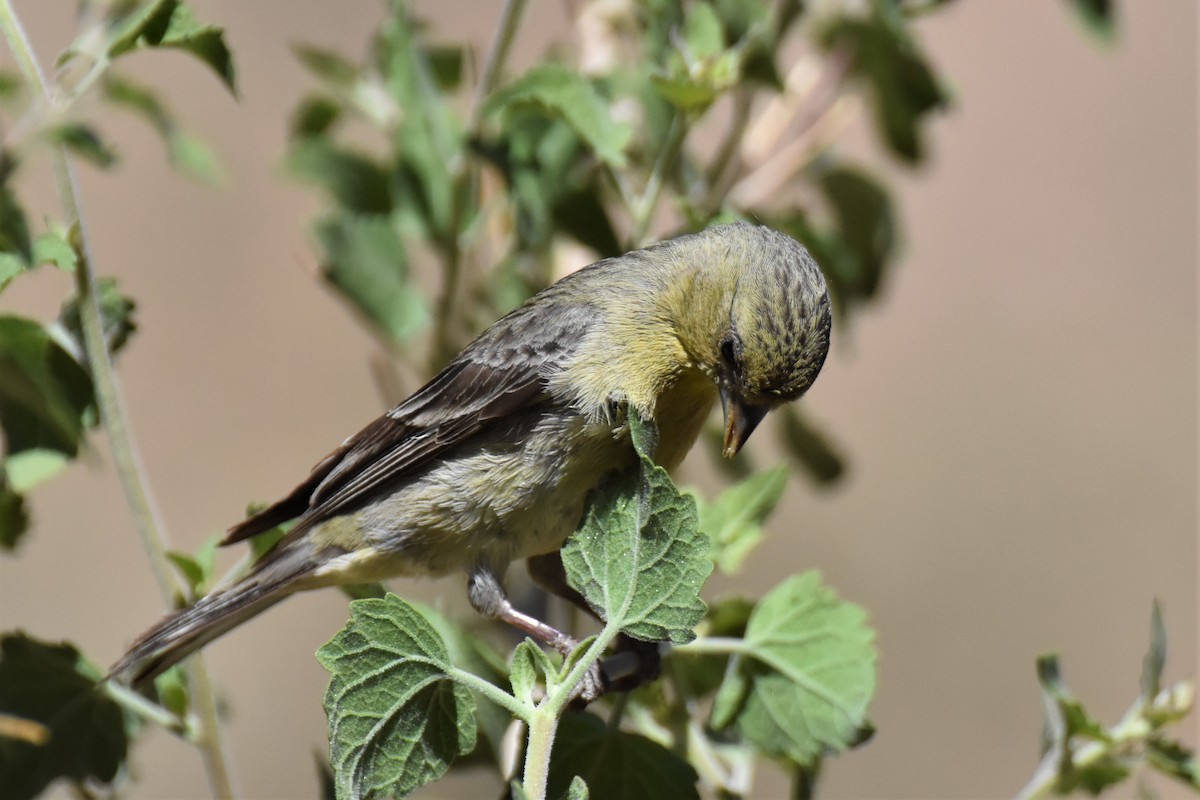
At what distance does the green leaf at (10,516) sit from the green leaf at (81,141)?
592mm

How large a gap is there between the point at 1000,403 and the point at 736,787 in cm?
647

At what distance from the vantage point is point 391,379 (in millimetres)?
3256

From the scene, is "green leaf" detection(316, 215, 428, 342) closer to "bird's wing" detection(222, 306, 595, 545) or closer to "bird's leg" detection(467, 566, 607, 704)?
"bird's wing" detection(222, 306, 595, 545)

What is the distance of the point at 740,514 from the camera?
2514 millimetres

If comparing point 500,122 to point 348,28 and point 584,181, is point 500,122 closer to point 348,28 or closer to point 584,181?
point 584,181

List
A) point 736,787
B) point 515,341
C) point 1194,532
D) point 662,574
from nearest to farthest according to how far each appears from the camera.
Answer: point 662,574 → point 736,787 → point 515,341 → point 1194,532

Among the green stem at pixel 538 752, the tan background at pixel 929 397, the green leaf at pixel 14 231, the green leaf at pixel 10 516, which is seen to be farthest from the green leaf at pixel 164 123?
the tan background at pixel 929 397

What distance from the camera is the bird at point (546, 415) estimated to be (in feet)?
8.38

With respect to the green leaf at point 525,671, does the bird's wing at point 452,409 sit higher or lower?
higher

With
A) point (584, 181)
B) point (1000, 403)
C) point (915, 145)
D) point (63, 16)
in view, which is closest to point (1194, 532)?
point (1000, 403)

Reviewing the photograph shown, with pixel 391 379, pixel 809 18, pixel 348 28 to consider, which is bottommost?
pixel 391 379

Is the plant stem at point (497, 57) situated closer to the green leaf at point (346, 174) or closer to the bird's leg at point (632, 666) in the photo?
the green leaf at point (346, 174)

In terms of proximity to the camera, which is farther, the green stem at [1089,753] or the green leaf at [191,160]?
the green leaf at [191,160]

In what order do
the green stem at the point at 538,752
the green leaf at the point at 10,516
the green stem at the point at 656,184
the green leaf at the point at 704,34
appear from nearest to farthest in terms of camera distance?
the green stem at the point at 538,752 → the green leaf at the point at 10,516 → the green leaf at the point at 704,34 → the green stem at the point at 656,184
